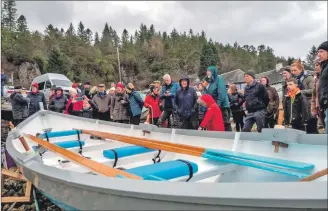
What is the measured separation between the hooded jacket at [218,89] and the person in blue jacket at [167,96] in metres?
0.88

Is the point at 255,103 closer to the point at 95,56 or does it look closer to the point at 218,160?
the point at 218,160

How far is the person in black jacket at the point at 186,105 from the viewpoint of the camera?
6.23m

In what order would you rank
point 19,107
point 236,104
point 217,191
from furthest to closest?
point 19,107, point 236,104, point 217,191

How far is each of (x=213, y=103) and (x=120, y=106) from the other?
2.75m

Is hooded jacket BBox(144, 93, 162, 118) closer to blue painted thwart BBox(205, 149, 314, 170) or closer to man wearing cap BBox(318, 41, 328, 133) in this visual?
blue painted thwart BBox(205, 149, 314, 170)

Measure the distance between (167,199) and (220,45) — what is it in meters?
95.5

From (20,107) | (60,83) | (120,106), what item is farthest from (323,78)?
(60,83)

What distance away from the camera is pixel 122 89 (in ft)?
25.1

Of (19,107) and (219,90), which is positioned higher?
(219,90)

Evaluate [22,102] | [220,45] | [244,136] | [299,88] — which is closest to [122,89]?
[22,102]

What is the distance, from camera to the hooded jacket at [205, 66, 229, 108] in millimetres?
6086

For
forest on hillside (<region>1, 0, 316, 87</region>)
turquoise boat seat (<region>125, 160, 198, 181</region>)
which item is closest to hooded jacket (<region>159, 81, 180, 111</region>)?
turquoise boat seat (<region>125, 160, 198, 181</region>)

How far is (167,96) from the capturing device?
22.2ft

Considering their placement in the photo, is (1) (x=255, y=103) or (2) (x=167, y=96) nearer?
(1) (x=255, y=103)
